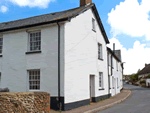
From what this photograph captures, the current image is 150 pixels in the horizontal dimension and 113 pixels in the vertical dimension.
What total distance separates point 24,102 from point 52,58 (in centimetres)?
447

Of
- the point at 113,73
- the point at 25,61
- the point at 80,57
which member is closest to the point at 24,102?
the point at 25,61

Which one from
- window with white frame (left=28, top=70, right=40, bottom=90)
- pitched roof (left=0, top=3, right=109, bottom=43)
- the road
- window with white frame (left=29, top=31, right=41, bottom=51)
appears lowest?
the road

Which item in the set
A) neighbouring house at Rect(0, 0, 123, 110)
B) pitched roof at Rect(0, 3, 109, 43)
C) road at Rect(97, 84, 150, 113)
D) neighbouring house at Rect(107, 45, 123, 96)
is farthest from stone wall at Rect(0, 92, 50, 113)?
neighbouring house at Rect(107, 45, 123, 96)

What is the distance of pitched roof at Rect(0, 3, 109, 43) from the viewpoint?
39.4 ft

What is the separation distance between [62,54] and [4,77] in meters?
4.78

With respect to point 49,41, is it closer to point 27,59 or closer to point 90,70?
point 27,59

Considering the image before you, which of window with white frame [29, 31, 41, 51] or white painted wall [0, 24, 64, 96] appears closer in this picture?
white painted wall [0, 24, 64, 96]

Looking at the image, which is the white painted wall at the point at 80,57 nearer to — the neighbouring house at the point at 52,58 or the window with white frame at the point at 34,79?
the neighbouring house at the point at 52,58

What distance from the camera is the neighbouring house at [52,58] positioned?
11.7 metres

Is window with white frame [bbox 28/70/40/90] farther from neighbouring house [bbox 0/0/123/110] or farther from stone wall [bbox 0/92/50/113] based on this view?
stone wall [bbox 0/92/50/113]

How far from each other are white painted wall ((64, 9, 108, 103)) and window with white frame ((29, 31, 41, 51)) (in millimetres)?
2018

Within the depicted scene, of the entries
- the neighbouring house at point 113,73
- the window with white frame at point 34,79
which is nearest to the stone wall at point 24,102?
the window with white frame at point 34,79

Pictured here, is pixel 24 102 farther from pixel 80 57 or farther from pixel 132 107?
pixel 132 107

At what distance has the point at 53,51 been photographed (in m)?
12.0
